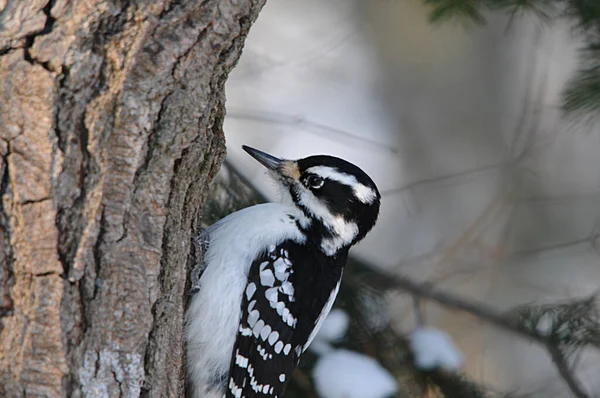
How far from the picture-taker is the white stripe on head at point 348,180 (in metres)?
3.44

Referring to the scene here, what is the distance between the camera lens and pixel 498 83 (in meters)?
8.45

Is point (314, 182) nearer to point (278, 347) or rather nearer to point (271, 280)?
point (271, 280)

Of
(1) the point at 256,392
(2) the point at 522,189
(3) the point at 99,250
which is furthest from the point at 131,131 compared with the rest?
(2) the point at 522,189

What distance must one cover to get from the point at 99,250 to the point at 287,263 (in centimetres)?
119

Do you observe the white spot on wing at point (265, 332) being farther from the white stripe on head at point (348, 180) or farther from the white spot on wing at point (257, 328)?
the white stripe on head at point (348, 180)

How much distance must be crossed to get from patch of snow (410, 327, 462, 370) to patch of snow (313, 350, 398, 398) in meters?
0.19

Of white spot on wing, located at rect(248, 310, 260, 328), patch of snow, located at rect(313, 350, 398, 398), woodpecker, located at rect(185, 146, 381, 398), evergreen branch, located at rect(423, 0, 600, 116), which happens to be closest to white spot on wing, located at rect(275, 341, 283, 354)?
woodpecker, located at rect(185, 146, 381, 398)

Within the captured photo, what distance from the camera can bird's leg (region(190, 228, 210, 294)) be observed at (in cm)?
299

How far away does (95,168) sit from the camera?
2.14 m

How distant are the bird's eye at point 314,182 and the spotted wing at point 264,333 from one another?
13.3 inches

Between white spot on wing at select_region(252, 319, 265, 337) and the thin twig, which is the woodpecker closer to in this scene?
white spot on wing at select_region(252, 319, 265, 337)

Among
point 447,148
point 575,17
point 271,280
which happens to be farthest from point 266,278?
point 447,148

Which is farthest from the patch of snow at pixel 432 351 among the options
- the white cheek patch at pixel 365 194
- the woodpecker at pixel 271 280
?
the white cheek patch at pixel 365 194

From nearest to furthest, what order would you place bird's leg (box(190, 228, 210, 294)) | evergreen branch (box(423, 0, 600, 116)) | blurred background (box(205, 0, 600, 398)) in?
bird's leg (box(190, 228, 210, 294))
evergreen branch (box(423, 0, 600, 116))
blurred background (box(205, 0, 600, 398))
